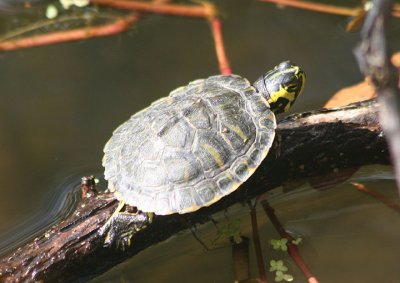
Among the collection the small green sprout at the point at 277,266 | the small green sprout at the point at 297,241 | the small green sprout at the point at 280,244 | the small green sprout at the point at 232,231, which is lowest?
the small green sprout at the point at 277,266

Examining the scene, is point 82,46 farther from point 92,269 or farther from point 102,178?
point 92,269

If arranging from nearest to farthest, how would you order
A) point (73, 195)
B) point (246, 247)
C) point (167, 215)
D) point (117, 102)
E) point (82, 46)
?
1. point (167, 215)
2. point (246, 247)
3. point (73, 195)
4. point (117, 102)
5. point (82, 46)

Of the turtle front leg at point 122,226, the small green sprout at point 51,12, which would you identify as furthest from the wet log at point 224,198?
the small green sprout at point 51,12

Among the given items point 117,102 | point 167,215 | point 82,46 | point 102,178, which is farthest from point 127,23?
point 167,215

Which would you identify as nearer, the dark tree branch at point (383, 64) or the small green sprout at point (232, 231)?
the dark tree branch at point (383, 64)

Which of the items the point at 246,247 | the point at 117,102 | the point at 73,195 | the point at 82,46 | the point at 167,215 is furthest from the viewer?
the point at 82,46

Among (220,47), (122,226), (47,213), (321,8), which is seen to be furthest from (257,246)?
(321,8)

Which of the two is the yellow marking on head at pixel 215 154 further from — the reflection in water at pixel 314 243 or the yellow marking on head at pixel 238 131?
the reflection in water at pixel 314 243
